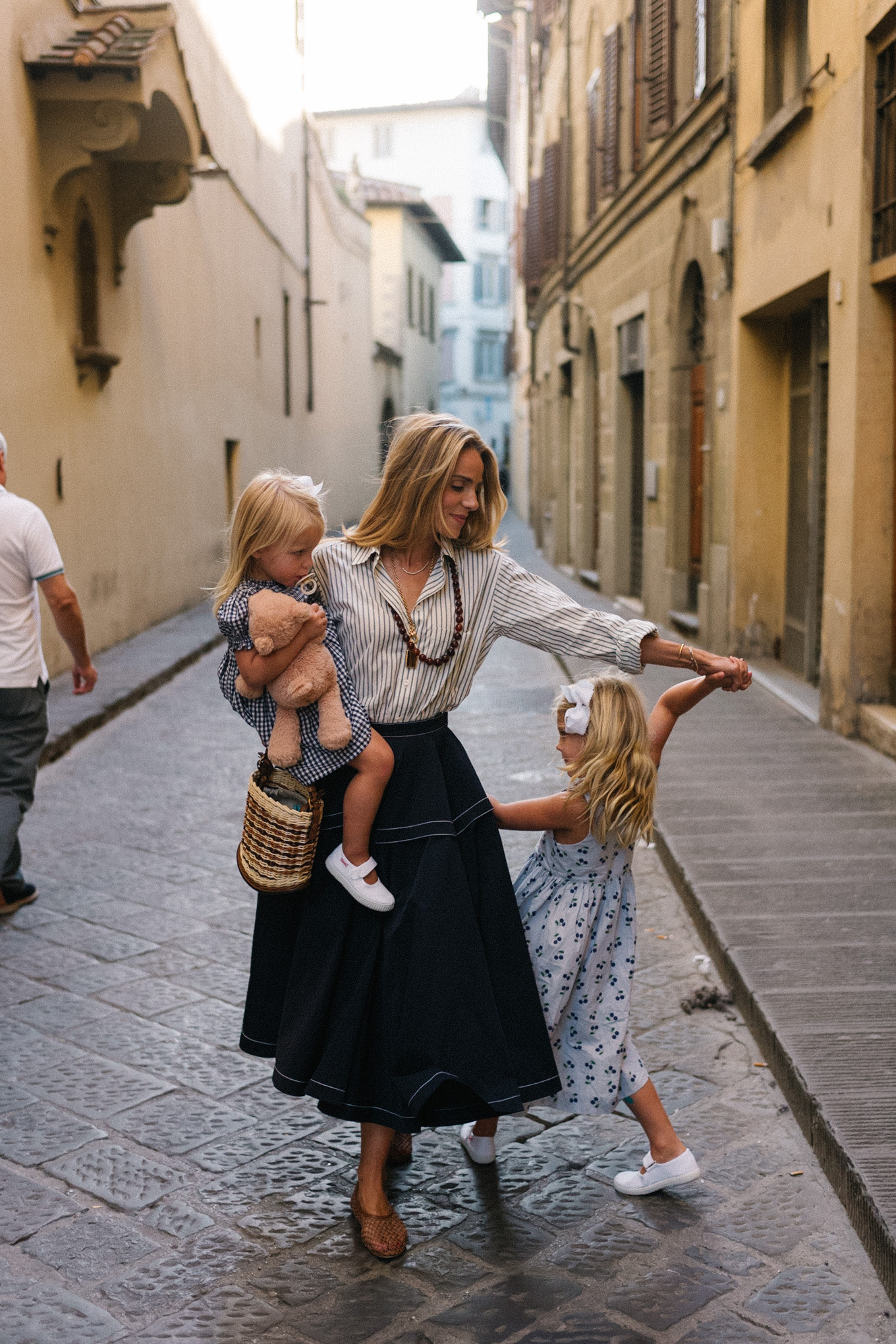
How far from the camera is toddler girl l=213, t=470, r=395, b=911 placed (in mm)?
2850

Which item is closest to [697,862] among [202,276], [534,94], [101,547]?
[101,547]

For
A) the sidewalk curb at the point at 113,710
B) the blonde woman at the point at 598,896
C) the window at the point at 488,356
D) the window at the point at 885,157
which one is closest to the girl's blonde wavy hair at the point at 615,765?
the blonde woman at the point at 598,896

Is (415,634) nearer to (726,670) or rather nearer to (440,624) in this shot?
(440,624)

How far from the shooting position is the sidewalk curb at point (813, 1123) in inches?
112

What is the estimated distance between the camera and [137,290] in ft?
43.4

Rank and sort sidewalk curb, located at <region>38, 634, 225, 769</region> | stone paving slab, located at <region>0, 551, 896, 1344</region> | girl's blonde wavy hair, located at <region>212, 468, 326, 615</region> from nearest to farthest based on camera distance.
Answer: stone paving slab, located at <region>0, 551, 896, 1344</region>
girl's blonde wavy hair, located at <region>212, 468, 326, 615</region>
sidewalk curb, located at <region>38, 634, 225, 769</region>

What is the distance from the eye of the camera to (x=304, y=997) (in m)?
3.04

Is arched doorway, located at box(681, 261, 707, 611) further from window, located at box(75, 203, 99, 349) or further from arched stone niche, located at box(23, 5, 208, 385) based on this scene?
window, located at box(75, 203, 99, 349)

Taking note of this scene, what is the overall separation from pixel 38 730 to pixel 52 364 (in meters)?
5.93

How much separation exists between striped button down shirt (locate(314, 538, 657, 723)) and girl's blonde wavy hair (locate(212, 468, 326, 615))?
0.43ft

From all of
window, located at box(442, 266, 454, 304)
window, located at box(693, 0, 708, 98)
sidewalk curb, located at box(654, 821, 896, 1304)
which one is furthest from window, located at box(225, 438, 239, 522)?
window, located at box(442, 266, 454, 304)

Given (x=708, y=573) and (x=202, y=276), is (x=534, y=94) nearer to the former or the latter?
(x=202, y=276)

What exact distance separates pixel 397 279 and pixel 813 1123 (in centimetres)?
3753

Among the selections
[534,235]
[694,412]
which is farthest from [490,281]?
[694,412]
